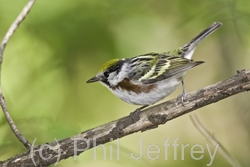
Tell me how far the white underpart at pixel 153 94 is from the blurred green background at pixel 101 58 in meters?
0.57

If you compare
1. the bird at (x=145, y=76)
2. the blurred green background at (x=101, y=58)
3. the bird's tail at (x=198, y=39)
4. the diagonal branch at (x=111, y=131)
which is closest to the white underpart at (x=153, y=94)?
the bird at (x=145, y=76)

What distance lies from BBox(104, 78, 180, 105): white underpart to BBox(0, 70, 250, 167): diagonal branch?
30 cm

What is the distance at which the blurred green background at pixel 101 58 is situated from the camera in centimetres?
350

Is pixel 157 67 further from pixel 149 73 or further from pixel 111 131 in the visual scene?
pixel 111 131

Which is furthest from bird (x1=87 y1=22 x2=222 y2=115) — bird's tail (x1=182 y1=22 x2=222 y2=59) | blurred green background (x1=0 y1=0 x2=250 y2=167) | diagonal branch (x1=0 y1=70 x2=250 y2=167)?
blurred green background (x1=0 y1=0 x2=250 y2=167)

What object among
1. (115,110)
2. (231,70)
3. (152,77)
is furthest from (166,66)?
(115,110)

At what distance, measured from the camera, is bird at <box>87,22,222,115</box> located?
308cm

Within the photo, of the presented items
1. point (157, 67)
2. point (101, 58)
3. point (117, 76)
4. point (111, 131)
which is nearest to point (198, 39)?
point (157, 67)

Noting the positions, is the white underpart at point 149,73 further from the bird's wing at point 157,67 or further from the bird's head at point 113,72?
the bird's head at point 113,72

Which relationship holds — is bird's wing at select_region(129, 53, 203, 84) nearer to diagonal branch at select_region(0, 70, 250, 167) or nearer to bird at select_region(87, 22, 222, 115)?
bird at select_region(87, 22, 222, 115)

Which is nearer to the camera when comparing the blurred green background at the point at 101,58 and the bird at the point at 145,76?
the bird at the point at 145,76

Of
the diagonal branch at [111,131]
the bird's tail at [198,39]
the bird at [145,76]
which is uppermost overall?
the bird's tail at [198,39]

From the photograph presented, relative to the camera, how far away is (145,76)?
3166 mm

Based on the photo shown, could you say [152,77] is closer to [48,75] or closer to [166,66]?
[166,66]
